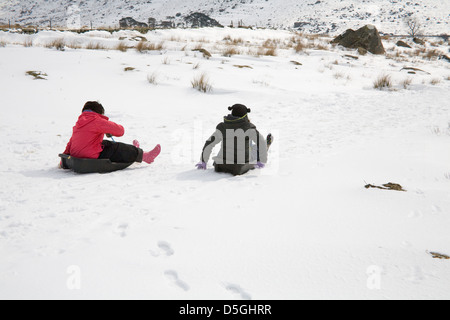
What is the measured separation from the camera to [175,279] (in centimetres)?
170

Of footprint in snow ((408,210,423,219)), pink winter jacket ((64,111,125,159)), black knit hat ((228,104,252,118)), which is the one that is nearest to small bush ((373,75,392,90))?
black knit hat ((228,104,252,118))

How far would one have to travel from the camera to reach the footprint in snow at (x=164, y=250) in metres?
1.93

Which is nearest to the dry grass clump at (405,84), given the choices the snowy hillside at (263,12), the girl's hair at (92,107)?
the girl's hair at (92,107)

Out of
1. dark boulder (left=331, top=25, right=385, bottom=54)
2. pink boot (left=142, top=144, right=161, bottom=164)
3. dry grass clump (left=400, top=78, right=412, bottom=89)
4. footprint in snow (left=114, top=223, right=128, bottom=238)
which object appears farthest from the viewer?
dark boulder (left=331, top=25, right=385, bottom=54)

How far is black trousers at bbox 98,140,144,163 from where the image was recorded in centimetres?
374

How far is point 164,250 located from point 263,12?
61123mm

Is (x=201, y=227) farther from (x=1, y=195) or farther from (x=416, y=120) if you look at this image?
(x=416, y=120)

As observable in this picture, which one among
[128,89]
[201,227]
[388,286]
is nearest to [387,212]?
[388,286]

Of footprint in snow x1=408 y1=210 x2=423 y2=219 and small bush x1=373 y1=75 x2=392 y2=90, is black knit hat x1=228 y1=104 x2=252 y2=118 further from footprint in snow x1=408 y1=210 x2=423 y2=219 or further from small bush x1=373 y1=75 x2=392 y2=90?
small bush x1=373 y1=75 x2=392 y2=90

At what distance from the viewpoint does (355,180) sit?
10.7 feet

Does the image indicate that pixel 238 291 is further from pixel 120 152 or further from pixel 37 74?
pixel 37 74

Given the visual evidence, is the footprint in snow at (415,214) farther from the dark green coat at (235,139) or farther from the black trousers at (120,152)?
the black trousers at (120,152)

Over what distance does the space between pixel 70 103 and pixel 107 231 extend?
5334 millimetres

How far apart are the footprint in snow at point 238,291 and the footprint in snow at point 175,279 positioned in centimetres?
23
